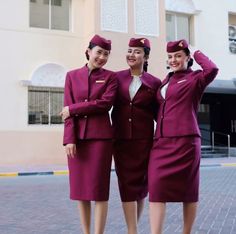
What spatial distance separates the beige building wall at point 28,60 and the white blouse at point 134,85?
40.3 feet

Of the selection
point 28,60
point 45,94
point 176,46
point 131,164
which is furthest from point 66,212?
point 28,60

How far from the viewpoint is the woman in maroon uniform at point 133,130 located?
3.94 metres

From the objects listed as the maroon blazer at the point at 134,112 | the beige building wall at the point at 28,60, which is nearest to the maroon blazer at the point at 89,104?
the maroon blazer at the point at 134,112

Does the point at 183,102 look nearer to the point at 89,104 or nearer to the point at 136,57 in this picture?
the point at 136,57

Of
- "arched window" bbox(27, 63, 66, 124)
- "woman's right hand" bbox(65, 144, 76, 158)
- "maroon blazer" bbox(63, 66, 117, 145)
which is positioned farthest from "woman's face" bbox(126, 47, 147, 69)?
"arched window" bbox(27, 63, 66, 124)

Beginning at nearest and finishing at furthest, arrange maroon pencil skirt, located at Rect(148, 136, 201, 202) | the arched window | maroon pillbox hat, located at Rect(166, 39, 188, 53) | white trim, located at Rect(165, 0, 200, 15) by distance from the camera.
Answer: maroon pencil skirt, located at Rect(148, 136, 201, 202), maroon pillbox hat, located at Rect(166, 39, 188, 53), the arched window, white trim, located at Rect(165, 0, 200, 15)

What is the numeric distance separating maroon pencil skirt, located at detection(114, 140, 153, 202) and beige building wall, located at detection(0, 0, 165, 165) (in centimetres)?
1222

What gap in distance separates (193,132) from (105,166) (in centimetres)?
80

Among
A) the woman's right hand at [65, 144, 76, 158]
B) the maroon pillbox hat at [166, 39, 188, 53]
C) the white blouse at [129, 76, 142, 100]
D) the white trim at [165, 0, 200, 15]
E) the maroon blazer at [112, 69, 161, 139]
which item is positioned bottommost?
the woman's right hand at [65, 144, 76, 158]

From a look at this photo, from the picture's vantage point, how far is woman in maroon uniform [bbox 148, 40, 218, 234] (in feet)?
12.3

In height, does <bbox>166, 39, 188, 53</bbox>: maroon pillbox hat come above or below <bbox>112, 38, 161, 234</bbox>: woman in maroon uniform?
above

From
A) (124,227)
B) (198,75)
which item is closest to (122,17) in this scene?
(124,227)

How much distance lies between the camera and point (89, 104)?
3744 millimetres

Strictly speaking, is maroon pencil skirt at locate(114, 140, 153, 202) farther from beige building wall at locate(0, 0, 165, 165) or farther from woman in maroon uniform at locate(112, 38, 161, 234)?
beige building wall at locate(0, 0, 165, 165)
